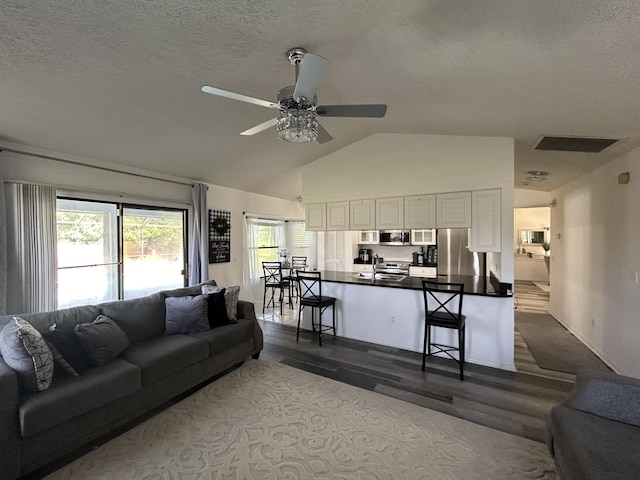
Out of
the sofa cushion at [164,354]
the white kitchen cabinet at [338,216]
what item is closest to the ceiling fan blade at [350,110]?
the sofa cushion at [164,354]

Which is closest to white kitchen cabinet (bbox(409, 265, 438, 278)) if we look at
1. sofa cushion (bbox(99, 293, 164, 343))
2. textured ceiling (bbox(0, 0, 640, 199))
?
textured ceiling (bbox(0, 0, 640, 199))

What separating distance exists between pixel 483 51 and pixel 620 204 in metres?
2.83

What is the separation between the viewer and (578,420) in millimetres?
1631

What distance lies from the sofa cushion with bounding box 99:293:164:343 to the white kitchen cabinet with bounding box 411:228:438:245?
15.7 ft

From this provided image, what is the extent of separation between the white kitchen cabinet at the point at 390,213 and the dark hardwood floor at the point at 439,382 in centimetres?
179

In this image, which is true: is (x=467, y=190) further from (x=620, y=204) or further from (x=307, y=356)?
(x=307, y=356)

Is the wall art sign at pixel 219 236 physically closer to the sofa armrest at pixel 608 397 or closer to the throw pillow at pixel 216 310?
the throw pillow at pixel 216 310

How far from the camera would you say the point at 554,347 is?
4.06 metres

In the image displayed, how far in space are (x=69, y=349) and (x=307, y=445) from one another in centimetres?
204

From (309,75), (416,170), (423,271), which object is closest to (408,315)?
(416,170)

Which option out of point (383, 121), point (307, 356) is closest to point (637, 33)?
point (383, 121)

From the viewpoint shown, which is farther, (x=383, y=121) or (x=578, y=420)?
(x=383, y=121)

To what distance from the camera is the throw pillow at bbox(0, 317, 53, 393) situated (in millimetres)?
1921

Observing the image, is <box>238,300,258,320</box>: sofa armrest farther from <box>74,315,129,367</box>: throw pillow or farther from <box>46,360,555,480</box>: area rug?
<box>74,315,129,367</box>: throw pillow
